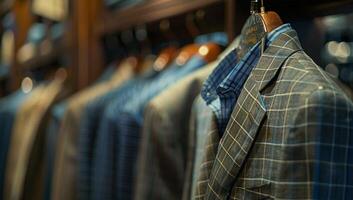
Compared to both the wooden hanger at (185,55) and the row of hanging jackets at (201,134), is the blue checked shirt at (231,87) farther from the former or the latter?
the wooden hanger at (185,55)

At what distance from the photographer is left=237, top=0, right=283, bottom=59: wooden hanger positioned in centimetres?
66

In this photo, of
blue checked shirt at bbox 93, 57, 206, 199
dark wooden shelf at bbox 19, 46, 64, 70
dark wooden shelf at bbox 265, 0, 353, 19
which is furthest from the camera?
dark wooden shelf at bbox 19, 46, 64, 70

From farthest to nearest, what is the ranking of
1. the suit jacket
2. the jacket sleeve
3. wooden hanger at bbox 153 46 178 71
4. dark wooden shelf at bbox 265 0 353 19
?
the suit jacket → wooden hanger at bbox 153 46 178 71 → dark wooden shelf at bbox 265 0 353 19 → the jacket sleeve

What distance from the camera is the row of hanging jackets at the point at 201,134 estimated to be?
0.51m

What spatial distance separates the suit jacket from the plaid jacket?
0.89 m

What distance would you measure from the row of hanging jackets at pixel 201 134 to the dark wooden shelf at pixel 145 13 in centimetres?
10

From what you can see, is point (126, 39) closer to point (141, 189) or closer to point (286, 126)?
point (141, 189)

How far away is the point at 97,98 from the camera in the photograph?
117 centimetres

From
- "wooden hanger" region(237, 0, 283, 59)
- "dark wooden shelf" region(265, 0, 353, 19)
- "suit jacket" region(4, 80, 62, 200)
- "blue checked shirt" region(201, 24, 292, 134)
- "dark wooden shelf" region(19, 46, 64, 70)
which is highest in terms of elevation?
"dark wooden shelf" region(19, 46, 64, 70)

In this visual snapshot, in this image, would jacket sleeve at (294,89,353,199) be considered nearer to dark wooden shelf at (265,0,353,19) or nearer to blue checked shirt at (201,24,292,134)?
blue checked shirt at (201,24,292,134)

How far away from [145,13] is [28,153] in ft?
1.84

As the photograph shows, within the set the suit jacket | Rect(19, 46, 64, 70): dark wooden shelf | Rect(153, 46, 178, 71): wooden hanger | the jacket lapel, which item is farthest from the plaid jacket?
Rect(19, 46, 64, 70): dark wooden shelf

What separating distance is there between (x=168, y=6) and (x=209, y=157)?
546 mm

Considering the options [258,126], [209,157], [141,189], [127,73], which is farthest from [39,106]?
[258,126]
